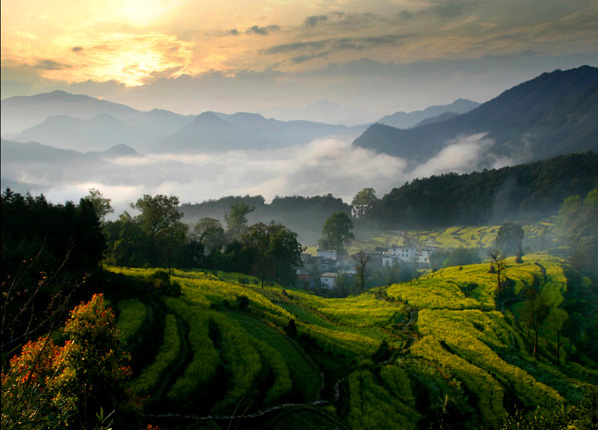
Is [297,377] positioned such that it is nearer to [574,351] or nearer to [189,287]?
[189,287]

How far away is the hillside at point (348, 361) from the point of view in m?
18.0

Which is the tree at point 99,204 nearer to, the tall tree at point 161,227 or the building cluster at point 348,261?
the tall tree at point 161,227

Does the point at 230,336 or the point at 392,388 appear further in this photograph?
the point at 230,336

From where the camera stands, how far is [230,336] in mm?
25500

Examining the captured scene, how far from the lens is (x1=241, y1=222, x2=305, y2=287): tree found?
224 feet

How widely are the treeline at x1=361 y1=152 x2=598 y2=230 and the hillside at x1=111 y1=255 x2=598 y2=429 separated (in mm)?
97139

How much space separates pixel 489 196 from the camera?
142 meters

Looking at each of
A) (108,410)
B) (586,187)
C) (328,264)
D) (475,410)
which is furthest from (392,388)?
(586,187)

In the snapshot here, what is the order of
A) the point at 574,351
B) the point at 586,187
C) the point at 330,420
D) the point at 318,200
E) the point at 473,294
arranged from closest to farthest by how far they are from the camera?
the point at 330,420 → the point at 574,351 → the point at 473,294 → the point at 586,187 → the point at 318,200

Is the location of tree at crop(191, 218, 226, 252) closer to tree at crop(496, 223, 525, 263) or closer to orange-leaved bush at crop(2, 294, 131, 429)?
tree at crop(496, 223, 525, 263)

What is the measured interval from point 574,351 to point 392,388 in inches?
867

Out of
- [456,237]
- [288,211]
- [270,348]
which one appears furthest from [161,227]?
[288,211]

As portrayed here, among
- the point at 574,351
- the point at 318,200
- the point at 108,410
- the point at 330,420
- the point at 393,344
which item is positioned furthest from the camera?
the point at 318,200

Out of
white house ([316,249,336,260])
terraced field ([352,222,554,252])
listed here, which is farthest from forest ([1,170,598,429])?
white house ([316,249,336,260])
